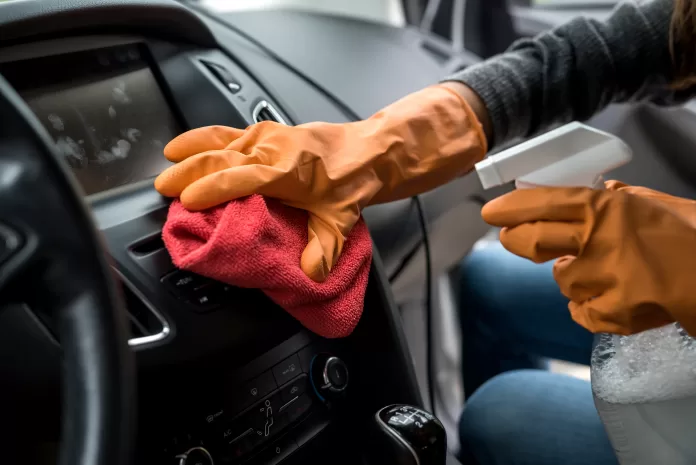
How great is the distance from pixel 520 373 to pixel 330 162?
36cm

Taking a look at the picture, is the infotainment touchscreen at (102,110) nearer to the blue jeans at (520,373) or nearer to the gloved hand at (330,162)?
the gloved hand at (330,162)

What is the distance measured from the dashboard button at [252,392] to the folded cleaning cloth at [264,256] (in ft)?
0.23

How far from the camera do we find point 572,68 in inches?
27.4

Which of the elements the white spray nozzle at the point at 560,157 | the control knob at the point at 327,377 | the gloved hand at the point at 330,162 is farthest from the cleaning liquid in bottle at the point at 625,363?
the control knob at the point at 327,377

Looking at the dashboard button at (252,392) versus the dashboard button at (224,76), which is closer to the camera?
the dashboard button at (252,392)

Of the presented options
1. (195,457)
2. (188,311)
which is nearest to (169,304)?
(188,311)

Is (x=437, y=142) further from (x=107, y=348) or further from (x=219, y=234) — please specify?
(x=107, y=348)

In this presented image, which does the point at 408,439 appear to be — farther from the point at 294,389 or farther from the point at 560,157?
the point at 560,157

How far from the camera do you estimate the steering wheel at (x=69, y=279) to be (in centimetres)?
31

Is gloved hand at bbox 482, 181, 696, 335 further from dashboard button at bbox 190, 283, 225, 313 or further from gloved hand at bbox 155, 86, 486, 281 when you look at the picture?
dashboard button at bbox 190, 283, 225, 313

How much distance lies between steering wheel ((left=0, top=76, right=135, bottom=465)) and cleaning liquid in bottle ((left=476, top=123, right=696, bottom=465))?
29 centimetres

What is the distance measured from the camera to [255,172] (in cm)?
47

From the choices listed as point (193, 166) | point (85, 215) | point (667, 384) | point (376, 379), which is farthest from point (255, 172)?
point (667, 384)

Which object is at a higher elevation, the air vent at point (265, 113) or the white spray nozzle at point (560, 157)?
the air vent at point (265, 113)
